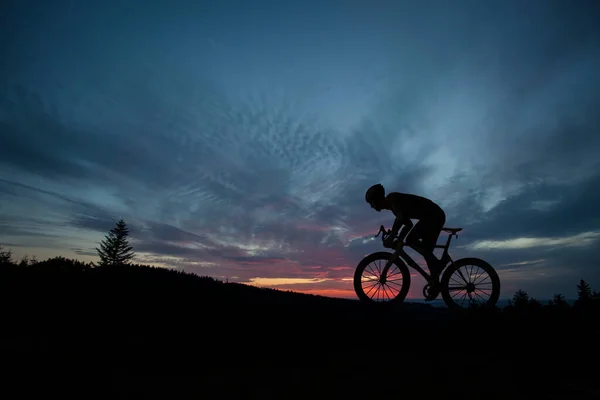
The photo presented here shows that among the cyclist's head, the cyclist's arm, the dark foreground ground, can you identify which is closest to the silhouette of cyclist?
the cyclist's arm

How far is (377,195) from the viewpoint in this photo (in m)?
7.91

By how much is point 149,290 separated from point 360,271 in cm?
525

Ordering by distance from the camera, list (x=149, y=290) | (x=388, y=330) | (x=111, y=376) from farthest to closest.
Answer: (x=149, y=290) < (x=388, y=330) < (x=111, y=376)

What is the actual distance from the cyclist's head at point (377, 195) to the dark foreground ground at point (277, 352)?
3.15m

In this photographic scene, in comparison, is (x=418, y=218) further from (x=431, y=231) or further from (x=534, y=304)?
(x=534, y=304)

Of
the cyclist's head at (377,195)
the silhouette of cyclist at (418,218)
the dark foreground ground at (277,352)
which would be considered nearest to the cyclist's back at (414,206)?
the silhouette of cyclist at (418,218)

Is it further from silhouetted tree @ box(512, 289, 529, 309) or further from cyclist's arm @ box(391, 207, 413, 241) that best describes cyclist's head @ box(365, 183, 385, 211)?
silhouetted tree @ box(512, 289, 529, 309)

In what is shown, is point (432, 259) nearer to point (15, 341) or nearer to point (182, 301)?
point (182, 301)

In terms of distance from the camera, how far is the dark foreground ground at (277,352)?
241 centimetres

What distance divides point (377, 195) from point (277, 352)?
5.43 metres

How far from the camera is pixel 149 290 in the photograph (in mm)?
6781

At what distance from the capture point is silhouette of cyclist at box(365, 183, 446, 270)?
23.8 feet

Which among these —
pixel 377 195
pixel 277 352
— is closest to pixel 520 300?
pixel 377 195

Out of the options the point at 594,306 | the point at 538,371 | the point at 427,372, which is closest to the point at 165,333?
the point at 427,372
